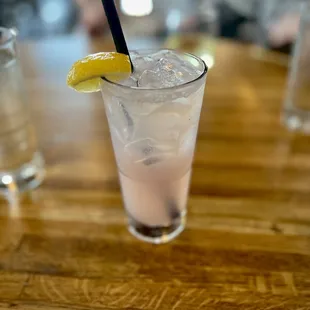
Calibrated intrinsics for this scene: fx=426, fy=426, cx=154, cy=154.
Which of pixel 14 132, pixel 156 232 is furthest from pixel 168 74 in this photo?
pixel 14 132

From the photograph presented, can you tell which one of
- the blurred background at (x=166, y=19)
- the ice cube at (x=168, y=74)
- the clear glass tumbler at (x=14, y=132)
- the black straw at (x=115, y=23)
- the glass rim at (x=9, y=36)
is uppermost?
the black straw at (x=115, y=23)

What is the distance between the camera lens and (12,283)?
2.22 feet

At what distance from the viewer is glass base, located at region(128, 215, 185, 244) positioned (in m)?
0.76

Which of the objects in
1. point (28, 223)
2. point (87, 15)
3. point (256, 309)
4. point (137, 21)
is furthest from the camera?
point (87, 15)

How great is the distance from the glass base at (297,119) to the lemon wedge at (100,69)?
1.94 ft

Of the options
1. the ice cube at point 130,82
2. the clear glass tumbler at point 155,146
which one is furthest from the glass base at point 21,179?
the ice cube at point 130,82

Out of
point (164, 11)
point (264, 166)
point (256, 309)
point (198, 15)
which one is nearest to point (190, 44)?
point (198, 15)

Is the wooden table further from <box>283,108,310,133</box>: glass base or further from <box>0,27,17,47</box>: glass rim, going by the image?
<box>0,27,17,47</box>: glass rim

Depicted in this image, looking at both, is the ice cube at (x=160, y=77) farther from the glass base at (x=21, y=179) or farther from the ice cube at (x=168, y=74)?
the glass base at (x=21, y=179)

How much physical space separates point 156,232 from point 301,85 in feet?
1.91

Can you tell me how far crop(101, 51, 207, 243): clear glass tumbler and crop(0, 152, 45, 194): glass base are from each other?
237 millimetres

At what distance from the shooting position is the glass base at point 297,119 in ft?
3.52

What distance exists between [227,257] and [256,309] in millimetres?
108

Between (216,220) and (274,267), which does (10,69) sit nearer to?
(216,220)
